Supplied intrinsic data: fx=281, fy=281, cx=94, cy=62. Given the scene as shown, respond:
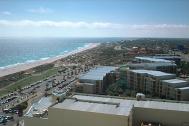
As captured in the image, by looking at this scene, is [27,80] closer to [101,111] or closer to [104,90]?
[104,90]

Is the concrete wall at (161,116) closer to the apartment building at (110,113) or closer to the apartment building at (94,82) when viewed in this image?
the apartment building at (110,113)

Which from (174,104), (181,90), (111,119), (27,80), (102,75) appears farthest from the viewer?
(27,80)

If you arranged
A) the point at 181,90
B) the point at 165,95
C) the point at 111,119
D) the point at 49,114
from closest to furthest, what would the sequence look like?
the point at 111,119 → the point at 49,114 → the point at 181,90 → the point at 165,95

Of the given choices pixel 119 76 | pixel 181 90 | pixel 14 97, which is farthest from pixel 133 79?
pixel 14 97

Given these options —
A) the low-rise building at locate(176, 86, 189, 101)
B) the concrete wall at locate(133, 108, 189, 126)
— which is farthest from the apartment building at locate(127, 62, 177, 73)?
the concrete wall at locate(133, 108, 189, 126)

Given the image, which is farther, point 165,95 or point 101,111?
point 165,95

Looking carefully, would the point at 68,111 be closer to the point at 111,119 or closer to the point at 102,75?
the point at 111,119

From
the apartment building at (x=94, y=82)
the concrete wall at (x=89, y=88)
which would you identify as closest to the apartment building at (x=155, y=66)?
the apartment building at (x=94, y=82)

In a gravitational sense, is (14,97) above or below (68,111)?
below
